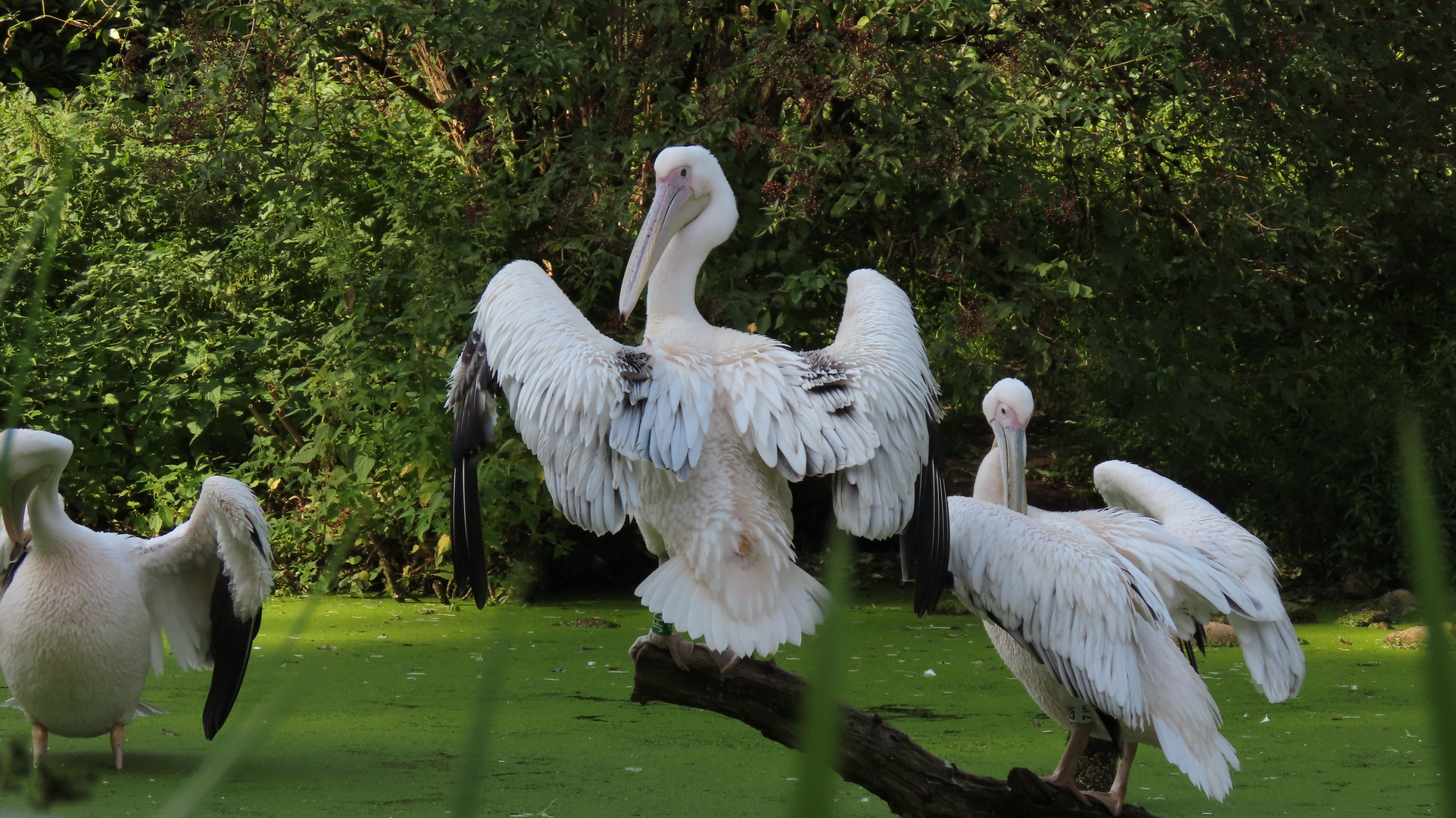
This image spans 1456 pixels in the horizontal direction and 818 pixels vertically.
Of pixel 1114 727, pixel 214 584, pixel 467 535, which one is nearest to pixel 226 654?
pixel 214 584

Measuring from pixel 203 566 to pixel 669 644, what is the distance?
1.75 metres

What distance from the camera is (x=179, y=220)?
7086 mm

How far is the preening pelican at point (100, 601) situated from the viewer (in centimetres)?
338

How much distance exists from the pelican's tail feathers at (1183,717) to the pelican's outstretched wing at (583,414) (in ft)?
3.51

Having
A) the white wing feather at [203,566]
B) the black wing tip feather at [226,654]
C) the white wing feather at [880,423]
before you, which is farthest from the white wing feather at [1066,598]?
the black wing tip feather at [226,654]

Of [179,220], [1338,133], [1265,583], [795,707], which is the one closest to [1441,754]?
[795,707]

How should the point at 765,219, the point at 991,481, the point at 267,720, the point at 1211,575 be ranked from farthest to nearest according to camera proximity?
the point at 765,219
the point at 991,481
the point at 1211,575
the point at 267,720

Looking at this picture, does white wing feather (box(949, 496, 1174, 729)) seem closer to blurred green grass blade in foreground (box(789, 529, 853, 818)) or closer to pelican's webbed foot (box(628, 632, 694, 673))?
pelican's webbed foot (box(628, 632, 694, 673))

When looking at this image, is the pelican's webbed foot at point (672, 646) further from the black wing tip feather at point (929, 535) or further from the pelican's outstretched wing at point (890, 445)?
the black wing tip feather at point (929, 535)

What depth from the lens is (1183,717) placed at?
Result: 9.05 feet

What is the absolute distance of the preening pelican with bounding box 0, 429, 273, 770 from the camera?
3.38 meters

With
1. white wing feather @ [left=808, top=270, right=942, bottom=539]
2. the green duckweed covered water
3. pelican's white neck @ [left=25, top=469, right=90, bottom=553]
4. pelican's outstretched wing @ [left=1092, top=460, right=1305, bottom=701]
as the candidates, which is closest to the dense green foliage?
the green duckweed covered water

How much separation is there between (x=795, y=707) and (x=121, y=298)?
5.18 meters

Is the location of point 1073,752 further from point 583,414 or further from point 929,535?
point 583,414
